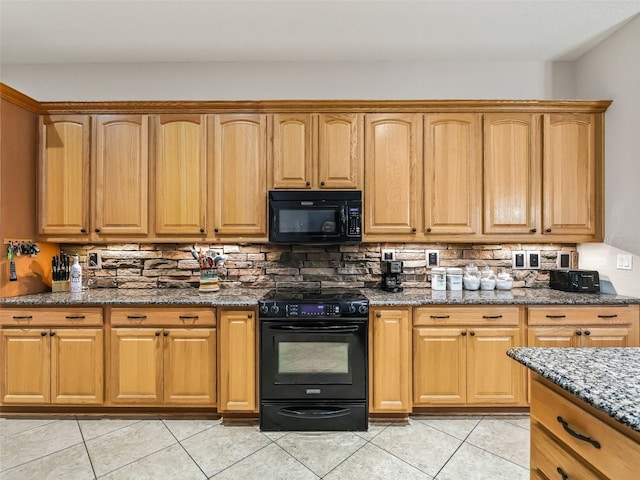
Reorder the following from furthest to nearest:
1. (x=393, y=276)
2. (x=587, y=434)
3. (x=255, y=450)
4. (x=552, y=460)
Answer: (x=393, y=276) → (x=255, y=450) → (x=552, y=460) → (x=587, y=434)

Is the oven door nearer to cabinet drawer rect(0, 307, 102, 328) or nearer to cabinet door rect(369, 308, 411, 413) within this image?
cabinet door rect(369, 308, 411, 413)

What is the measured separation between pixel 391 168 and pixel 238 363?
1962mm

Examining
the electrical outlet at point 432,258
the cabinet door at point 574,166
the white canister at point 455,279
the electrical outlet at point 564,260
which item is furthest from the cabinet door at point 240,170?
the electrical outlet at point 564,260

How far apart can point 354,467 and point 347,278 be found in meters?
1.49

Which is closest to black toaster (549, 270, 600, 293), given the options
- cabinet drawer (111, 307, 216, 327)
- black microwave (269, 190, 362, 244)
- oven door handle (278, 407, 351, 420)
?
black microwave (269, 190, 362, 244)

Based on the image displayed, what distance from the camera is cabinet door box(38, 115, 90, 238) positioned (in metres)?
2.77

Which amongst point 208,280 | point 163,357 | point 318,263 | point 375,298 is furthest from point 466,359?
point 163,357

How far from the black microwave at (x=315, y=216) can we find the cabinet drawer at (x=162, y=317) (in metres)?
0.79

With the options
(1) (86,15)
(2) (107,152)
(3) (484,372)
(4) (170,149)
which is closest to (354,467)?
(3) (484,372)

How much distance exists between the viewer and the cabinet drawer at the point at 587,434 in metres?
0.88

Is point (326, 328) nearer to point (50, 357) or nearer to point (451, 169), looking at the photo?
point (451, 169)

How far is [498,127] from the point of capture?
2770 mm

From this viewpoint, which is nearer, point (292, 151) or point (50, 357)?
point (50, 357)

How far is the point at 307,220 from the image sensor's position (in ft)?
8.87
